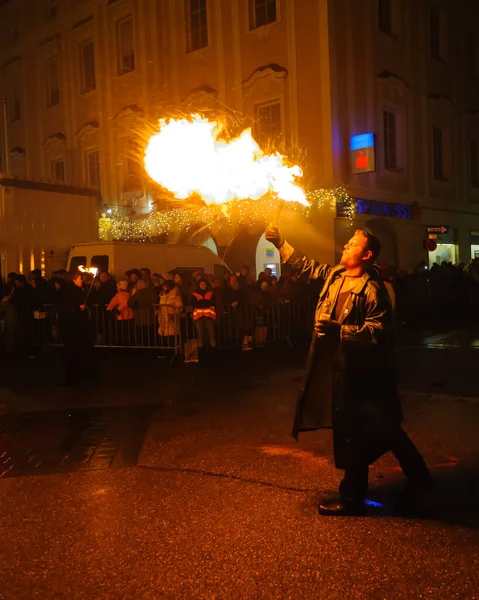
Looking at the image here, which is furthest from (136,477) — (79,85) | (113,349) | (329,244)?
(79,85)

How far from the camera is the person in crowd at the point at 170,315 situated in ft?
40.2

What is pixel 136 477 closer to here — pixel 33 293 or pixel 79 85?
pixel 33 293

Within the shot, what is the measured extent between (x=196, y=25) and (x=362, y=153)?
24.2ft

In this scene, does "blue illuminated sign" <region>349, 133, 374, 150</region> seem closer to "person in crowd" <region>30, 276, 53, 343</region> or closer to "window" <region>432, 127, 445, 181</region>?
"window" <region>432, 127, 445, 181</region>

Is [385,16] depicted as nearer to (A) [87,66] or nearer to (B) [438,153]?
(B) [438,153]

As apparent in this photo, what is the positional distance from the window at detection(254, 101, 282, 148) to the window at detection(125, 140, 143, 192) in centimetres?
529

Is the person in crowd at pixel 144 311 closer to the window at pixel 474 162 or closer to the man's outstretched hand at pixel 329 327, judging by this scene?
the man's outstretched hand at pixel 329 327

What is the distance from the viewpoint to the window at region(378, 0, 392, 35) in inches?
820

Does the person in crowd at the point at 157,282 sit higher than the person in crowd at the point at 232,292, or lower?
higher

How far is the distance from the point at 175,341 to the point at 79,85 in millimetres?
16799

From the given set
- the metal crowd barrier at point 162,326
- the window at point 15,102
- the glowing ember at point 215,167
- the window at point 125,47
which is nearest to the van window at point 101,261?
the metal crowd barrier at point 162,326

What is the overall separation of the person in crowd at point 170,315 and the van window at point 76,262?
8.76 ft

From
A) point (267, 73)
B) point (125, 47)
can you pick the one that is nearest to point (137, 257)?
point (267, 73)

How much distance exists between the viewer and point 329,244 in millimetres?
18750
